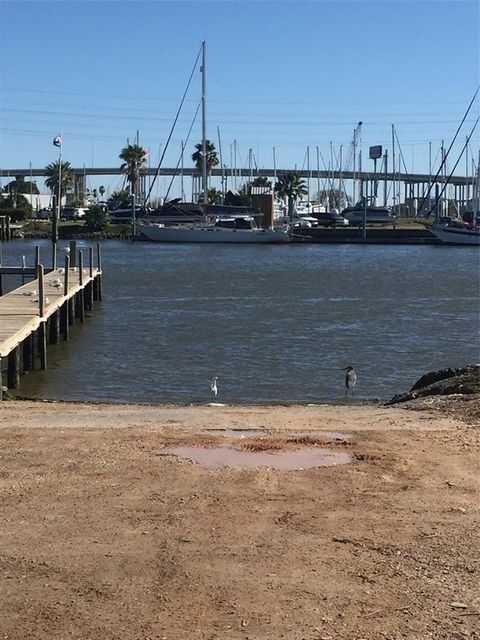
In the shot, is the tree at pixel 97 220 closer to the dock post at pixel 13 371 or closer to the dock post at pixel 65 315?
the dock post at pixel 65 315

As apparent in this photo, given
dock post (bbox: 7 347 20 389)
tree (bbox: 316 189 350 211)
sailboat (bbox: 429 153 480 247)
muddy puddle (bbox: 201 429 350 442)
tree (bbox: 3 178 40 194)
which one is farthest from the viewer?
tree (bbox: 3 178 40 194)

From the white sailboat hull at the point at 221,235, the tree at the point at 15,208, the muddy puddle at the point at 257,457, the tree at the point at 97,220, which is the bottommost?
the muddy puddle at the point at 257,457

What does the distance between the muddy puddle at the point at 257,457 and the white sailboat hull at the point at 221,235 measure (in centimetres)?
9462

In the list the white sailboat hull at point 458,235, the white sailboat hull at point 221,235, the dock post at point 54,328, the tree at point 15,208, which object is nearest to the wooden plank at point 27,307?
the dock post at point 54,328

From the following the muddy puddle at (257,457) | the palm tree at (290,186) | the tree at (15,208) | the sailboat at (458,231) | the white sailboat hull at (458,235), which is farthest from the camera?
the palm tree at (290,186)

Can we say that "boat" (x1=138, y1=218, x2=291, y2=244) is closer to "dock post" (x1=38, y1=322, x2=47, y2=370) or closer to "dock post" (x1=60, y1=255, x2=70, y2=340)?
"dock post" (x1=60, y1=255, x2=70, y2=340)

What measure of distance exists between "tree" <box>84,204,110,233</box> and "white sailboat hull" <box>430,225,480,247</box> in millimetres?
40080

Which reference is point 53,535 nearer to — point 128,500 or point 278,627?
point 128,500

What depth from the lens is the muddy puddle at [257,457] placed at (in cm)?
954

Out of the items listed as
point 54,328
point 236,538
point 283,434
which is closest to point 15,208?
point 54,328

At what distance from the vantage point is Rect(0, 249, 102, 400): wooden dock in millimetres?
20250

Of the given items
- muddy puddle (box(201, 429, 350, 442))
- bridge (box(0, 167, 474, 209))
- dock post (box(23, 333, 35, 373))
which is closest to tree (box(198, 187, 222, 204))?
bridge (box(0, 167, 474, 209))

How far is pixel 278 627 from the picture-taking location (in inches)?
226

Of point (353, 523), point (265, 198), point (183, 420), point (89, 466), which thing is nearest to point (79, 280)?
point (183, 420)
